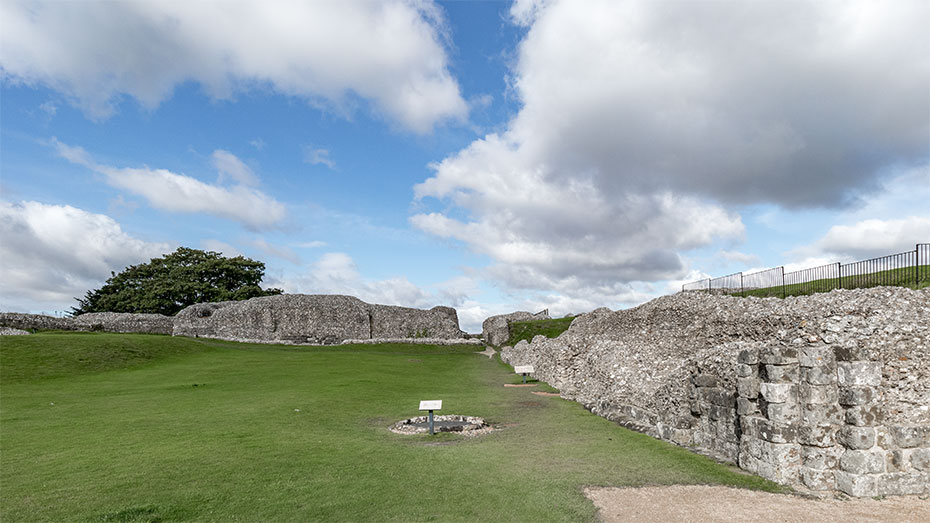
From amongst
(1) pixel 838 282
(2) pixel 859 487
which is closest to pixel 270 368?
(2) pixel 859 487

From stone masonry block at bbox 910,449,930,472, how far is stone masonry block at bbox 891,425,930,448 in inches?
5.3

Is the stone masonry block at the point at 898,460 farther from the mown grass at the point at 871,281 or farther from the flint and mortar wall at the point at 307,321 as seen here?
the flint and mortar wall at the point at 307,321

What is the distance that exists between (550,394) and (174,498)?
1498 cm

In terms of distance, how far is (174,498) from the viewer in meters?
7.68

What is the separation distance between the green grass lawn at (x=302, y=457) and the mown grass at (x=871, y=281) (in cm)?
1465

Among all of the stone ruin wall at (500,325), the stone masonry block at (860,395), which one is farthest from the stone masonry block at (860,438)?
the stone ruin wall at (500,325)

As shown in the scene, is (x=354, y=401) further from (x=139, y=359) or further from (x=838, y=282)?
(x=838, y=282)

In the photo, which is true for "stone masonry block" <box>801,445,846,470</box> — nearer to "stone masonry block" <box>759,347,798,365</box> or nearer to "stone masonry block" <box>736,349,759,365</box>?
"stone masonry block" <box>759,347,798,365</box>

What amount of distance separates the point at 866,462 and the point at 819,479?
2.49ft

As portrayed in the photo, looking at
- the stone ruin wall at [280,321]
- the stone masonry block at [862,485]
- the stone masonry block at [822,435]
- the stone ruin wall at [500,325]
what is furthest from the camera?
the stone ruin wall at [500,325]

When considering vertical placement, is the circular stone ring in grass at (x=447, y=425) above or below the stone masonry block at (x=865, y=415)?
below

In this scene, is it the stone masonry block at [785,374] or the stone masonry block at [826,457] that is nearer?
the stone masonry block at [826,457]

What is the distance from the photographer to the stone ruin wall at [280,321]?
47969 millimetres

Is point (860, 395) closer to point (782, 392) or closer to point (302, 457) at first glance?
point (782, 392)
